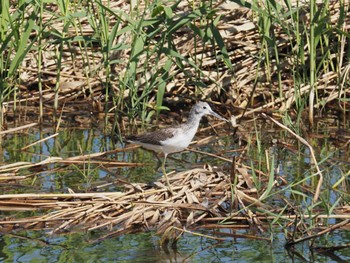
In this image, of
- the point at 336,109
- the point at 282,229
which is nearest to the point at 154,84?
the point at 336,109

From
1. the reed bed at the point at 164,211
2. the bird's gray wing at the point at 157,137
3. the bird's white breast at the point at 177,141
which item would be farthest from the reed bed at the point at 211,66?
the reed bed at the point at 164,211

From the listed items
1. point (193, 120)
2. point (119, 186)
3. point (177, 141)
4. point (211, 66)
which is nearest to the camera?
point (119, 186)

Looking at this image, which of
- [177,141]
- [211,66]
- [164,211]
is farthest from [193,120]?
[211,66]

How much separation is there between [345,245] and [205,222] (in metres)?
1.10

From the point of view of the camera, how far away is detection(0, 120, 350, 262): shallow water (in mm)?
6227

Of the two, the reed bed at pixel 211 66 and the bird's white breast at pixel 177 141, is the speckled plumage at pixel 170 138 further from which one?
the reed bed at pixel 211 66

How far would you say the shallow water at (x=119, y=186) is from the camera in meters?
6.23

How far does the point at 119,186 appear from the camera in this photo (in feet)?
25.4

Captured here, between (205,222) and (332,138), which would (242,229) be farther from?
(332,138)

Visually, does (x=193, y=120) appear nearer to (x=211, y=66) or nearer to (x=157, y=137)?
(x=157, y=137)

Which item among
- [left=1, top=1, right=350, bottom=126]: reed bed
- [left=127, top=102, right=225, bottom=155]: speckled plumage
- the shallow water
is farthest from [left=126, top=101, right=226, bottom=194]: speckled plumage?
[left=1, top=1, right=350, bottom=126]: reed bed

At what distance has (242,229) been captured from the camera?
6707 millimetres

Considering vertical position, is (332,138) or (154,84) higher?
(154,84)

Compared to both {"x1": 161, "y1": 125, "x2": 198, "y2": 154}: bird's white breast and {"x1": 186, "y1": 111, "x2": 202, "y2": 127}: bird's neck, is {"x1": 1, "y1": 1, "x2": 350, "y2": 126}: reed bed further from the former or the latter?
{"x1": 161, "y1": 125, "x2": 198, "y2": 154}: bird's white breast
